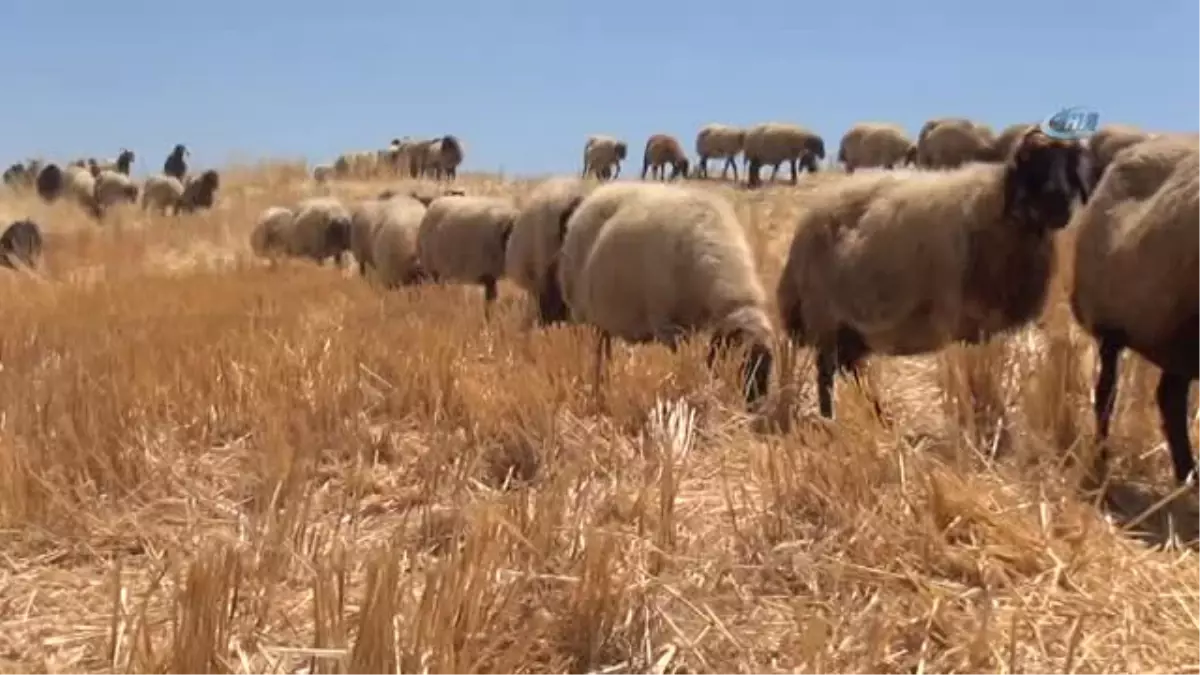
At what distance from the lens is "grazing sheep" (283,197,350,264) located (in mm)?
22531

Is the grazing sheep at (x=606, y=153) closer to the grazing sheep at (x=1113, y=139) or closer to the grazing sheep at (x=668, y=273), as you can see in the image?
the grazing sheep at (x=1113, y=139)

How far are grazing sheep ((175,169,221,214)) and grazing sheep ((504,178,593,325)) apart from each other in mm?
22220

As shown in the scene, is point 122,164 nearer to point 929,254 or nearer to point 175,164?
point 175,164

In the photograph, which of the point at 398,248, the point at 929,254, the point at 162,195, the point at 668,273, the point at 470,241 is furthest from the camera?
the point at 162,195

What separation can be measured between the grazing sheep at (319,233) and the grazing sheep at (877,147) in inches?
605

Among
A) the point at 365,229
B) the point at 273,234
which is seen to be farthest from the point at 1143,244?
the point at 273,234

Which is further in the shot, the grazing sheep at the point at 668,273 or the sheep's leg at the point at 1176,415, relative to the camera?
the grazing sheep at the point at 668,273

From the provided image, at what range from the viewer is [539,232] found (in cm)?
1114

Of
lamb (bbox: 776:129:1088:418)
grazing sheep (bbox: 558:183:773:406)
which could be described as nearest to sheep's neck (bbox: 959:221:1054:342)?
lamb (bbox: 776:129:1088:418)

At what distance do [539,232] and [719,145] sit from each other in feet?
89.4

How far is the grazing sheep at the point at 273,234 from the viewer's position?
75.2ft

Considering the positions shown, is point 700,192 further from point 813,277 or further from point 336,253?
point 336,253

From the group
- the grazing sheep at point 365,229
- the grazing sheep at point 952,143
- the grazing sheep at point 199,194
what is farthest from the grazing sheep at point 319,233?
the grazing sheep at point 952,143

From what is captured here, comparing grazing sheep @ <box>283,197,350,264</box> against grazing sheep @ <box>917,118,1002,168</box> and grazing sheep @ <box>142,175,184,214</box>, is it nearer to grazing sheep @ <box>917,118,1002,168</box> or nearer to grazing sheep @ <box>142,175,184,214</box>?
grazing sheep @ <box>142,175,184,214</box>
